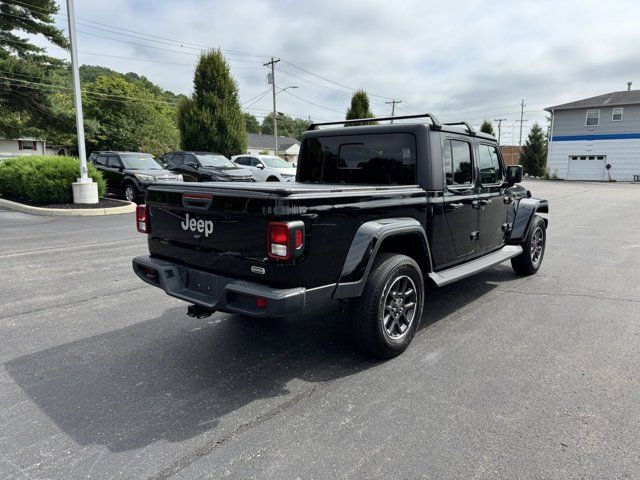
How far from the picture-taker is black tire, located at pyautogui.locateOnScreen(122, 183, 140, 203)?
50.1ft

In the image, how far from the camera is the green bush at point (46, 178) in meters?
13.6

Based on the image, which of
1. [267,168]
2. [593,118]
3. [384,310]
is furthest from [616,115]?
[384,310]

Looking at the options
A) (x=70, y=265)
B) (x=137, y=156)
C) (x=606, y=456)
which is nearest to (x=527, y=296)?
(x=606, y=456)

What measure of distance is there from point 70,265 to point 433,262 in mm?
5660

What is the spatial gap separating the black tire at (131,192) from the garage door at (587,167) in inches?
1499

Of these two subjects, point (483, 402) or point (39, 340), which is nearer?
point (483, 402)

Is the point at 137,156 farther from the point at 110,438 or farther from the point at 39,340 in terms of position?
the point at 110,438

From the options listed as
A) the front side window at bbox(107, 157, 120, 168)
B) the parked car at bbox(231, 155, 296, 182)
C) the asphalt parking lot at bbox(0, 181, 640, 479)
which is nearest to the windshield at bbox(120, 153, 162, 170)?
the front side window at bbox(107, 157, 120, 168)

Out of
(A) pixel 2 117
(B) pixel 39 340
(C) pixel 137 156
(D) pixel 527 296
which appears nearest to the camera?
(B) pixel 39 340

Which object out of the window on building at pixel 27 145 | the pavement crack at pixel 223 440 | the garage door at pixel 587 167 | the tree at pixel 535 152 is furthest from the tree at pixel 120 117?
the pavement crack at pixel 223 440

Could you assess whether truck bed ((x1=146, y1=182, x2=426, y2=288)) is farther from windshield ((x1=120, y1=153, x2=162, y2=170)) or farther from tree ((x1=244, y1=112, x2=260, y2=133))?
tree ((x1=244, y1=112, x2=260, y2=133))

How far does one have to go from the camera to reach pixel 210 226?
3412 millimetres

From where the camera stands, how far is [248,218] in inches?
122

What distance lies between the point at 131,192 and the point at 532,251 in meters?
13.2
